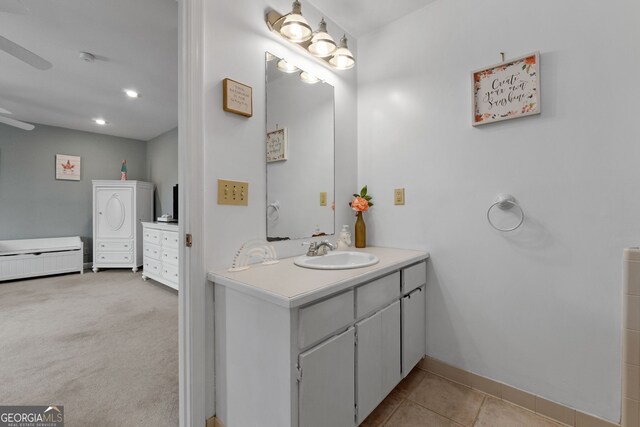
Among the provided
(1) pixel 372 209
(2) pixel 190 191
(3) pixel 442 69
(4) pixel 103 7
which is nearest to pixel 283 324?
(2) pixel 190 191

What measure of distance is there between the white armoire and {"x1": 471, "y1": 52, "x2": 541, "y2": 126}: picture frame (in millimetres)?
5316

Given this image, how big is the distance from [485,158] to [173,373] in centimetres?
247

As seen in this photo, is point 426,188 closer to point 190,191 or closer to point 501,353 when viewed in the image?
point 501,353

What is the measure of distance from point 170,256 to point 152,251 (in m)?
0.68

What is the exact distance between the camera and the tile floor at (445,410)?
139 cm

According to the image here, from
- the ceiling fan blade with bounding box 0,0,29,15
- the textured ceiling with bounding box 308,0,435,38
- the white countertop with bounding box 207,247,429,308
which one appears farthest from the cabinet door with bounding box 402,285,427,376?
the ceiling fan blade with bounding box 0,0,29,15

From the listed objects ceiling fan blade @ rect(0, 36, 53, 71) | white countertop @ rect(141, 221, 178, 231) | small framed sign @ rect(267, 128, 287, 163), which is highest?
ceiling fan blade @ rect(0, 36, 53, 71)

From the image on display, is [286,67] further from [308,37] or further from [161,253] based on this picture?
[161,253]

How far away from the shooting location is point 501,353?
5.14 ft

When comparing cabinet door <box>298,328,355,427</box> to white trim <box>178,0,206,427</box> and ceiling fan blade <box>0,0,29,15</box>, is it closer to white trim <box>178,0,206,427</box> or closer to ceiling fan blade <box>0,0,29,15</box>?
white trim <box>178,0,206,427</box>

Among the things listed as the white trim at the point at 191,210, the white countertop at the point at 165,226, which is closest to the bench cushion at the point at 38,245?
the white countertop at the point at 165,226

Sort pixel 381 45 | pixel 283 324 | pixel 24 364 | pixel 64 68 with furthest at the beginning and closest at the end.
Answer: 1. pixel 64 68
2. pixel 381 45
3. pixel 24 364
4. pixel 283 324

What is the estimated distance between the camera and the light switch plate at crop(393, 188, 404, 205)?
76.8 inches

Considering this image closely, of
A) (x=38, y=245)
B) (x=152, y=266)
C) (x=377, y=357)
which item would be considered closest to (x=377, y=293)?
(x=377, y=357)
